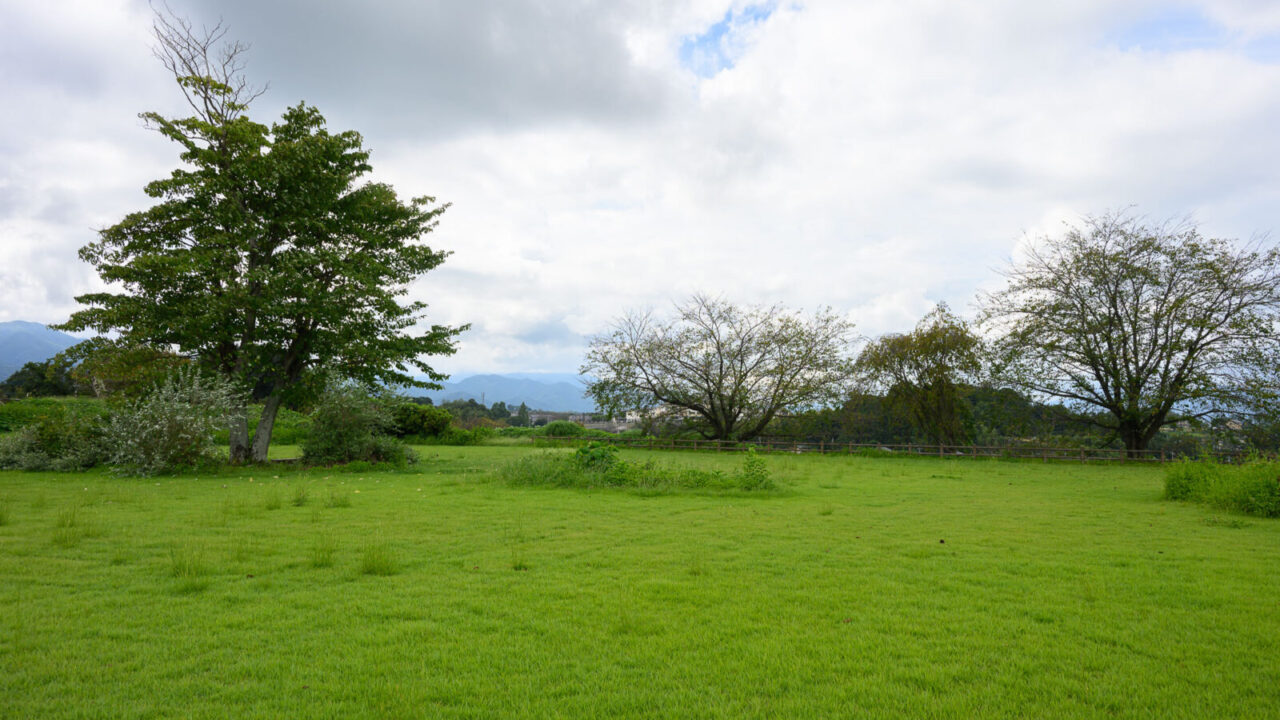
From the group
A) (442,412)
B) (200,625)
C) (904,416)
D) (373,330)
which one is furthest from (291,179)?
(904,416)

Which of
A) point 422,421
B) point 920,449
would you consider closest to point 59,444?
point 422,421

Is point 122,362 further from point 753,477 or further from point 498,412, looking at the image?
point 498,412

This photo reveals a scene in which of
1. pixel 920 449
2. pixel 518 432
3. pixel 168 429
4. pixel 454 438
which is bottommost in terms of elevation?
pixel 454 438

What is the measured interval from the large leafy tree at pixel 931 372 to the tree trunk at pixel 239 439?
96.2ft

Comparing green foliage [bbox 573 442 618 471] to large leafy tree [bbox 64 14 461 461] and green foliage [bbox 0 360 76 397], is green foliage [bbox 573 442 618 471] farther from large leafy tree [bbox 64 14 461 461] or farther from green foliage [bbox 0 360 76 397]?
green foliage [bbox 0 360 76 397]

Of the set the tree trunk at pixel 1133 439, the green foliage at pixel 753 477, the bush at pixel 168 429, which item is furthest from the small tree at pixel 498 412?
the green foliage at pixel 753 477

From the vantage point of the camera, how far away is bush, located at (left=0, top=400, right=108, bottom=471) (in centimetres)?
1445

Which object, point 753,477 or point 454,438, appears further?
point 454,438

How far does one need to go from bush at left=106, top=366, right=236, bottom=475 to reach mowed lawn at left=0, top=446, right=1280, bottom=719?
18.8 feet

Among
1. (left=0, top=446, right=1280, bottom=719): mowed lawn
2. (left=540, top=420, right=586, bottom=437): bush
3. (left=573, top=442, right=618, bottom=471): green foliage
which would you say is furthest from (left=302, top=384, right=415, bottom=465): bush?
(left=540, top=420, right=586, bottom=437): bush

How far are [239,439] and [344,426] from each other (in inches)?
109

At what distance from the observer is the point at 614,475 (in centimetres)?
1317

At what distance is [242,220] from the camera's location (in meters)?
16.2

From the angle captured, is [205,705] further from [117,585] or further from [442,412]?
[442,412]
